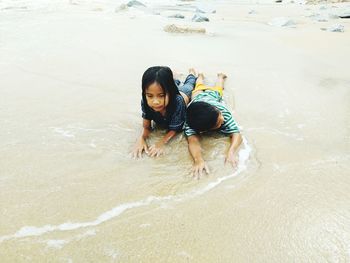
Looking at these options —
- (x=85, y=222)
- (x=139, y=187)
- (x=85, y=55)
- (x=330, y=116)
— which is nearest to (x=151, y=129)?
(x=139, y=187)

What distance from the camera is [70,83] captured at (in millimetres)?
4629

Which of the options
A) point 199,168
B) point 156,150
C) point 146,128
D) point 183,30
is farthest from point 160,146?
point 183,30

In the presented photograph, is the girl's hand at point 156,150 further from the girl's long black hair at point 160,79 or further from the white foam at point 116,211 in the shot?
the white foam at point 116,211

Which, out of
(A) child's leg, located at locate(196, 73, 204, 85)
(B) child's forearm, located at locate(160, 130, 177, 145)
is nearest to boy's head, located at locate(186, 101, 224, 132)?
(B) child's forearm, located at locate(160, 130, 177, 145)

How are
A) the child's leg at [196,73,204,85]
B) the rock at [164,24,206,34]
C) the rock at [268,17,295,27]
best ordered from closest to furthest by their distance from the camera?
1. the child's leg at [196,73,204,85]
2. the rock at [164,24,206,34]
3. the rock at [268,17,295,27]

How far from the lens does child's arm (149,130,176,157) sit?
3.06m

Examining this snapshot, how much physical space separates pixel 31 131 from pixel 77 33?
4922 millimetres

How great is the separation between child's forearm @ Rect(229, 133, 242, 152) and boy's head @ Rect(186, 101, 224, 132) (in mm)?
175

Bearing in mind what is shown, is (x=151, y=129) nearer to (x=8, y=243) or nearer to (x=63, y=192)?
(x=63, y=192)

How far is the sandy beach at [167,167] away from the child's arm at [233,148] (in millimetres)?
68

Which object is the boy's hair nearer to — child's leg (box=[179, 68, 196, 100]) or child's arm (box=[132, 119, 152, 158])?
child's arm (box=[132, 119, 152, 158])

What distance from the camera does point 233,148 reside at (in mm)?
3027

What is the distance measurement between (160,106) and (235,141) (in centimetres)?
70


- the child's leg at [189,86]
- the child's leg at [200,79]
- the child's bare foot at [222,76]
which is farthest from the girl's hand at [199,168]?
the child's bare foot at [222,76]
